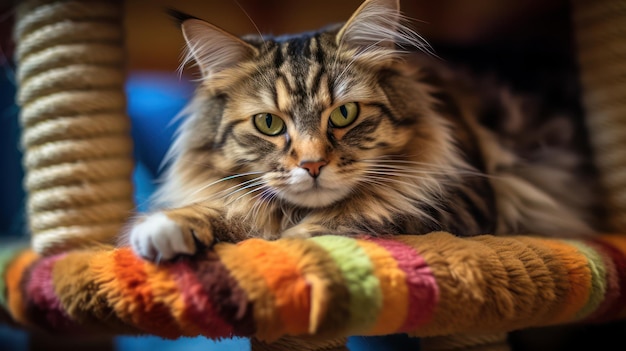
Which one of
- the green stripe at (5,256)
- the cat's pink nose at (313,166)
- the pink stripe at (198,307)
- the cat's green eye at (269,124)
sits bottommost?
the green stripe at (5,256)

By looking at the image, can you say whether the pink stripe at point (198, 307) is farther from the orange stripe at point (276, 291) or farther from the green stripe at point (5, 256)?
the green stripe at point (5, 256)

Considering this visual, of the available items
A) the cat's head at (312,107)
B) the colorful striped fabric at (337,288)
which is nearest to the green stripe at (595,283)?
the colorful striped fabric at (337,288)

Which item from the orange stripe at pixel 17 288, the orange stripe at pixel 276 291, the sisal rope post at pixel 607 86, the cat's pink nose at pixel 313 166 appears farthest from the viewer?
the sisal rope post at pixel 607 86

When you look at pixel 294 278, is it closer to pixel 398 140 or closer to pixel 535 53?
pixel 398 140

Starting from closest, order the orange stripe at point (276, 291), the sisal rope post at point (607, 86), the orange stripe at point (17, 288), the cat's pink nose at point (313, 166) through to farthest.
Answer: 1. the orange stripe at point (276, 291)
2. the cat's pink nose at point (313, 166)
3. the orange stripe at point (17, 288)
4. the sisal rope post at point (607, 86)

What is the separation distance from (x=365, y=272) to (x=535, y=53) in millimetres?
1285

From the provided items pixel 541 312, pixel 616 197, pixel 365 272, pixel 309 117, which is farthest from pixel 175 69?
pixel 616 197

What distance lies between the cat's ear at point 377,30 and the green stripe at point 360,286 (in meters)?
0.44

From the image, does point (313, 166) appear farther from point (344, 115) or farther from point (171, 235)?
point (171, 235)

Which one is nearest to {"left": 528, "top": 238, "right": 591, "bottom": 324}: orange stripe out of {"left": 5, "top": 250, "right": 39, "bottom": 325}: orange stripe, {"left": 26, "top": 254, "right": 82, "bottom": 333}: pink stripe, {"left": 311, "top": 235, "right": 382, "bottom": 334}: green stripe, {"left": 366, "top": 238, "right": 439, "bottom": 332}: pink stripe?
{"left": 366, "top": 238, "right": 439, "bottom": 332}: pink stripe

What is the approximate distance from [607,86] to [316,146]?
0.87 m

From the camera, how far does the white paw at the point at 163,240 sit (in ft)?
2.52

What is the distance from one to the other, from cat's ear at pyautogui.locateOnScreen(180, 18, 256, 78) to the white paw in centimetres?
35

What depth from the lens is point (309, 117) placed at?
0.92 meters
